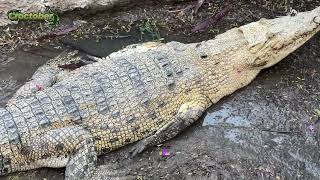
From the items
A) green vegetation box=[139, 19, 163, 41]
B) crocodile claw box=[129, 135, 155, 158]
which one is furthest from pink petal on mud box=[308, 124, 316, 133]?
green vegetation box=[139, 19, 163, 41]

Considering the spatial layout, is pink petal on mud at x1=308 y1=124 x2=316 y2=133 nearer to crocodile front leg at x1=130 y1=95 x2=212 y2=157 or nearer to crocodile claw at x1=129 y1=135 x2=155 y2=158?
crocodile front leg at x1=130 y1=95 x2=212 y2=157

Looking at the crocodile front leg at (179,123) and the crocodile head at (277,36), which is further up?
the crocodile head at (277,36)

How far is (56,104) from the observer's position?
4.25 m

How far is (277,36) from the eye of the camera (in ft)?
15.8

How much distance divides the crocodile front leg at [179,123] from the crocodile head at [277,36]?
2.24 feet

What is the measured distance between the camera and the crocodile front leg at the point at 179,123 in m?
4.37

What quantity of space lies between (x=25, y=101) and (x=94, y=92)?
0.57 m

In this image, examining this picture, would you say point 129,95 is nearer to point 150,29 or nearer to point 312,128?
point 150,29

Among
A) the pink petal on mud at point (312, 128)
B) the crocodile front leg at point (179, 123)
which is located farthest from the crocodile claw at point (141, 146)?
the pink petal on mud at point (312, 128)

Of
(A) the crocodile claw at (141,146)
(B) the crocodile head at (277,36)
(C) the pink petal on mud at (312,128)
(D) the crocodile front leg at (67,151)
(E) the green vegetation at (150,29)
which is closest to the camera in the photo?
(D) the crocodile front leg at (67,151)

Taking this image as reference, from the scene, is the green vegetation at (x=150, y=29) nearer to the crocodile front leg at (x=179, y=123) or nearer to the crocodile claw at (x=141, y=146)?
the crocodile front leg at (x=179, y=123)

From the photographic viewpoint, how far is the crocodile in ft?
13.5

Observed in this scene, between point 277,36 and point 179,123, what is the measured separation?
126cm

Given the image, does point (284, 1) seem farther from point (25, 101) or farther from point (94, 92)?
point (25, 101)
